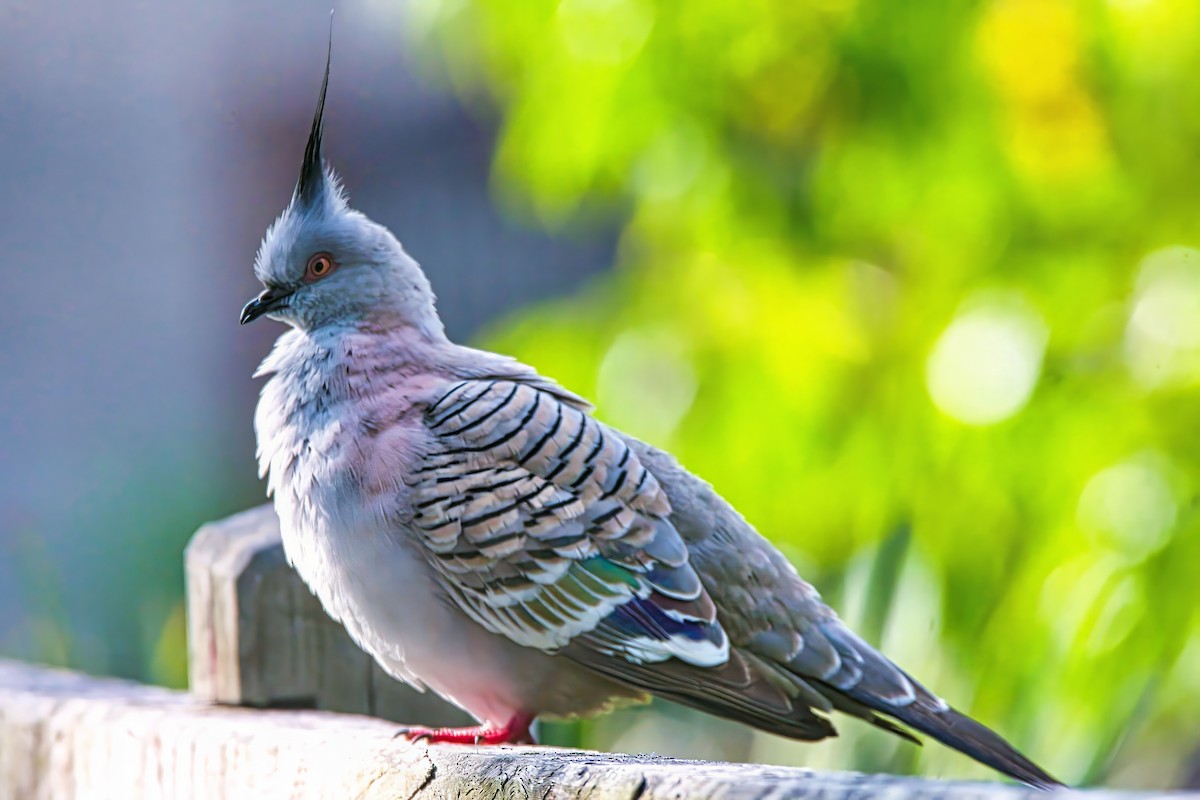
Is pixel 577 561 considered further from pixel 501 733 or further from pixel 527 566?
pixel 501 733

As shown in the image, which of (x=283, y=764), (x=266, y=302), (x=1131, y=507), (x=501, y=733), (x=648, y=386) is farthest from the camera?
(x=648, y=386)

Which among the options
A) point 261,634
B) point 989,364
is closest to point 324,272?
point 261,634

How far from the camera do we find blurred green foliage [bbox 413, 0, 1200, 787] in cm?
299

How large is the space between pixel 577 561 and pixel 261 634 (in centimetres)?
52

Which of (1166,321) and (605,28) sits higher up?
(605,28)

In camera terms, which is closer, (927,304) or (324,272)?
(324,272)

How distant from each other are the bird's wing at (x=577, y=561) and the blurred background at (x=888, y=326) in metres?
0.83

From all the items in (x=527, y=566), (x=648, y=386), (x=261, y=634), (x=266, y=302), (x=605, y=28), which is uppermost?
(x=605, y=28)

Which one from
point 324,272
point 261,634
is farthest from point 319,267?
point 261,634

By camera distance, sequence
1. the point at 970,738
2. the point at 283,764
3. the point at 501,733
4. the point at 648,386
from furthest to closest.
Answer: the point at 648,386
the point at 501,733
the point at 970,738
the point at 283,764

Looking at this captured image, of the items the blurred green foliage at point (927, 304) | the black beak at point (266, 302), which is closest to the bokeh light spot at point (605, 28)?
the blurred green foliage at point (927, 304)

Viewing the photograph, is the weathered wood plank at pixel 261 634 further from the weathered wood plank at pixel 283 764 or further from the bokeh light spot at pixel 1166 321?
the bokeh light spot at pixel 1166 321

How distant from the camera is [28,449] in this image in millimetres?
4773

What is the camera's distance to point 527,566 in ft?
6.60
